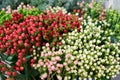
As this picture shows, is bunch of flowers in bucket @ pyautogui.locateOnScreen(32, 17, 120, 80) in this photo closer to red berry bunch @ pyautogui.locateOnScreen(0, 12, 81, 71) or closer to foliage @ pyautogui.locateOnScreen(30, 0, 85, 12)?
red berry bunch @ pyautogui.locateOnScreen(0, 12, 81, 71)

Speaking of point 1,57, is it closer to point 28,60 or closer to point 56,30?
point 28,60

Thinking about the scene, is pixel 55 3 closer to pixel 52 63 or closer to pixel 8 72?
pixel 52 63

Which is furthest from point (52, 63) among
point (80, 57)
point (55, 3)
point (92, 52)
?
point (55, 3)

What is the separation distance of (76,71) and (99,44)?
48cm

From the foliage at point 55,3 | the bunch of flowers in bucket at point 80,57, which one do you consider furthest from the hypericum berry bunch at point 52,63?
the foliage at point 55,3

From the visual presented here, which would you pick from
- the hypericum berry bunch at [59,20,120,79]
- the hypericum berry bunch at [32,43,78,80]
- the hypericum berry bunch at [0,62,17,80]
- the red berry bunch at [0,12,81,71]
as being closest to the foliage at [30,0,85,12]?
the red berry bunch at [0,12,81,71]

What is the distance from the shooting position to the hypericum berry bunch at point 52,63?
2.73m

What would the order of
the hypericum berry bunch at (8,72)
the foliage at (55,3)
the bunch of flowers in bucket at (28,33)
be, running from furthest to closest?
the foliage at (55,3), the bunch of flowers in bucket at (28,33), the hypericum berry bunch at (8,72)

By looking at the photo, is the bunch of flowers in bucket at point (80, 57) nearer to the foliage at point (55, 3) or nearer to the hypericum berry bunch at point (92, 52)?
the hypericum berry bunch at point (92, 52)

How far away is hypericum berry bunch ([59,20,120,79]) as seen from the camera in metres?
2.87

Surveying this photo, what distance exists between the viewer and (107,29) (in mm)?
3363

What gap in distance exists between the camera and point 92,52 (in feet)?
9.55

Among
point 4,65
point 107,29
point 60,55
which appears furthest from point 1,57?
point 107,29

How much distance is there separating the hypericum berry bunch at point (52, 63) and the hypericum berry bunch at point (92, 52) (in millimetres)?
58
